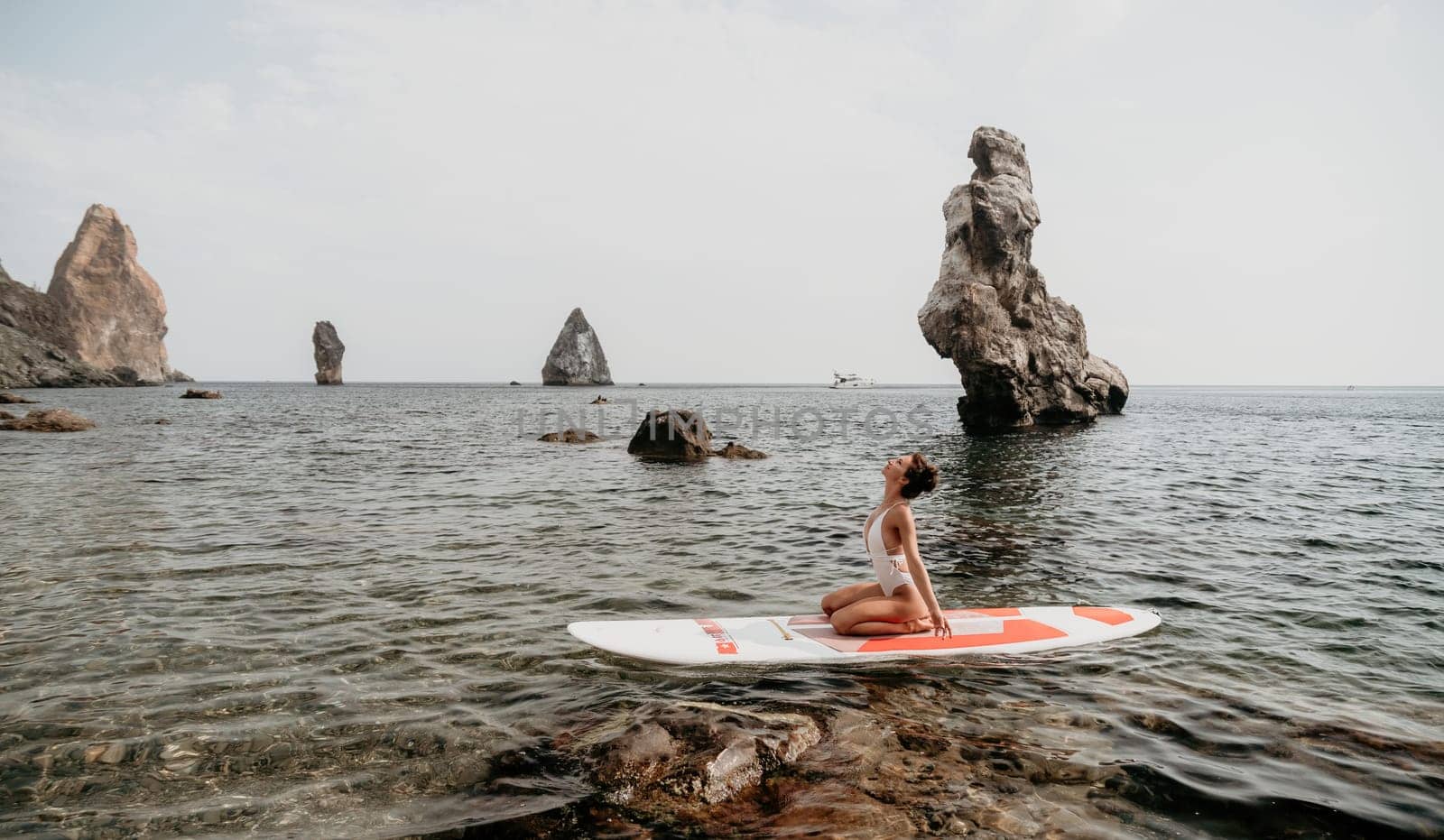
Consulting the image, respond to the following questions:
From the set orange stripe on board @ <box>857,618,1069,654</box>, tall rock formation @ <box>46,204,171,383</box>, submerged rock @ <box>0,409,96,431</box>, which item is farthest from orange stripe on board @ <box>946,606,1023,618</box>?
tall rock formation @ <box>46,204,171,383</box>

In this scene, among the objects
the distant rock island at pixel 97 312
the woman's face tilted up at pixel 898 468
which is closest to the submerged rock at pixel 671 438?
the woman's face tilted up at pixel 898 468

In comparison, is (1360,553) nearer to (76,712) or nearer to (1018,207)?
(76,712)

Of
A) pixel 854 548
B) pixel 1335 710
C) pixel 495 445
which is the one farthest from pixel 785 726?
pixel 495 445

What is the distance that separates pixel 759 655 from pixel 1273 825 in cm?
432

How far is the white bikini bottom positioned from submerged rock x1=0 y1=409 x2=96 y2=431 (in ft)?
139

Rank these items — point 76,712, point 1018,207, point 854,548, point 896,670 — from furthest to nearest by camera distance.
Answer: point 1018,207 < point 854,548 < point 896,670 < point 76,712

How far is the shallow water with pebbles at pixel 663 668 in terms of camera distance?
4.74 m

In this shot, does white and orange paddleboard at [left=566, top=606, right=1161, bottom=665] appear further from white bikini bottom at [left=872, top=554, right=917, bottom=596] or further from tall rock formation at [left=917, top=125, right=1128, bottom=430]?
tall rock formation at [left=917, top=125, right=1128, bottom=430]

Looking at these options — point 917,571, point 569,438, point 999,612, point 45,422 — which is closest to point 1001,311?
point 569,438

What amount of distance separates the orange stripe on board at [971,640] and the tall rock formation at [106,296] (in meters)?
159

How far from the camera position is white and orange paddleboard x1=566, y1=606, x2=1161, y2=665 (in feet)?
24.2

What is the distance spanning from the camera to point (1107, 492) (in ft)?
63.6

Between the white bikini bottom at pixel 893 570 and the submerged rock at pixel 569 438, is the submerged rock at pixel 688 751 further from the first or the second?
the submerged rock at pixel 569 438

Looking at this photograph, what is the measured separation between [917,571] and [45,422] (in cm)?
4330
